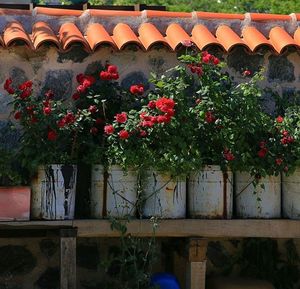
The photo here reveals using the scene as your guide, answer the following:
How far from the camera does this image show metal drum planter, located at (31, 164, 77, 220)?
4.86 metres

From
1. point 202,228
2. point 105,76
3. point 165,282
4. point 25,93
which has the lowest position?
point 165,282

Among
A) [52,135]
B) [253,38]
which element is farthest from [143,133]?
[253,38]

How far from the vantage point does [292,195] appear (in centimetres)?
518

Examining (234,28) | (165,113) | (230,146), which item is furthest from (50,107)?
(234,28)

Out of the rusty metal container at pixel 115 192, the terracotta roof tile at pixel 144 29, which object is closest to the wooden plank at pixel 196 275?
the rusty metal container at pixel 115 192

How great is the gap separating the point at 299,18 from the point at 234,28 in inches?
19.4

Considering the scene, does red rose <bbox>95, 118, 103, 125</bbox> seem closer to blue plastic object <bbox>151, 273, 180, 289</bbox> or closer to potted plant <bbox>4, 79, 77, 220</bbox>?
potted plant <bbox>4, 79, 77, 220</bbox>

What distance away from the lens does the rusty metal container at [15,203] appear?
481 centimetres

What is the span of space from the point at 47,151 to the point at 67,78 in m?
0.77

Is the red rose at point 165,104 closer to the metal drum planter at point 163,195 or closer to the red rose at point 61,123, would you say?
the metal drum planter at point 163,195

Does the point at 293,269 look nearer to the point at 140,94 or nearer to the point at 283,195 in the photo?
the point at 283,195

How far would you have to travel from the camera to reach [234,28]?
571 centimetres

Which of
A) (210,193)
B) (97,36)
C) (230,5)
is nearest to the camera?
(210,193)

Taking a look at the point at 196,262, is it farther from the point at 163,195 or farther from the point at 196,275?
the point at 163,195
